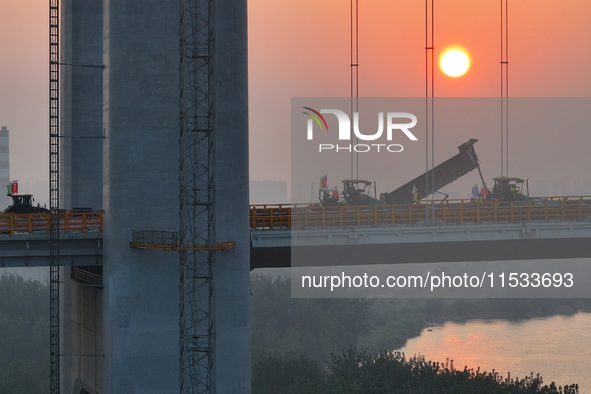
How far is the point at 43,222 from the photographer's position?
50.2 m

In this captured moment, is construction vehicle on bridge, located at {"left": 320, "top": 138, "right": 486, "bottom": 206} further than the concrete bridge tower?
Yes

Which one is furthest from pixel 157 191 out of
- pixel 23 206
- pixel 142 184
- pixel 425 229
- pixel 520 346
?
pixel 520 346

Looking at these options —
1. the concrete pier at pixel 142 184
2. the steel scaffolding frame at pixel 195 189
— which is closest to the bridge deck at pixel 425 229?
the concrete pier at pixel 142 184

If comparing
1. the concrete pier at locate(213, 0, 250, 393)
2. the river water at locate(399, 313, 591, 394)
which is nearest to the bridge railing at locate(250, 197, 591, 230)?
the concrete pier at locate(213, 0, 250, 393)

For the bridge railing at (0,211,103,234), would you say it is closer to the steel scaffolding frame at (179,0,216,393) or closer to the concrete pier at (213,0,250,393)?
the steel scaffolding frame at (179,0,216,393)

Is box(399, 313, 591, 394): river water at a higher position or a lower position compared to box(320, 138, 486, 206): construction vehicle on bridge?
A: lower

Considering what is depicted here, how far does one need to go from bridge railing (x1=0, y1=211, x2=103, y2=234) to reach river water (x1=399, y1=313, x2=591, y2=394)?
72562 mm

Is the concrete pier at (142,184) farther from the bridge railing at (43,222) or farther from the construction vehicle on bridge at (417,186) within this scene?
the construction vehicle on bridge at (417,186)

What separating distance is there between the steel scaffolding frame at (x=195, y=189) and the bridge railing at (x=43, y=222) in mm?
5516

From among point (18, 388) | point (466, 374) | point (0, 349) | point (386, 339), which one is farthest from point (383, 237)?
point (386, 339)

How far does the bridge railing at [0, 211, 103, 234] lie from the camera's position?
162ft

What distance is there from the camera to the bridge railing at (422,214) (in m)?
57.0

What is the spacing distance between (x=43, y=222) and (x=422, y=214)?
2158cm

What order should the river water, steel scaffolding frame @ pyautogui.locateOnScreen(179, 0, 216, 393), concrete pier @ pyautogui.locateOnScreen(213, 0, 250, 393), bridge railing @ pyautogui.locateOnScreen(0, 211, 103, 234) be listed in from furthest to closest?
the river water → bridge railing @ pyautogui.locateOnScreen(0, 211, 103, 234) → concrete pier @ pyautogui.locateOnScreen(213, 0, 250, 393) → steel scaffolding frame @ pyautogui.locateOnScreen(179, 0, 216, 393)
